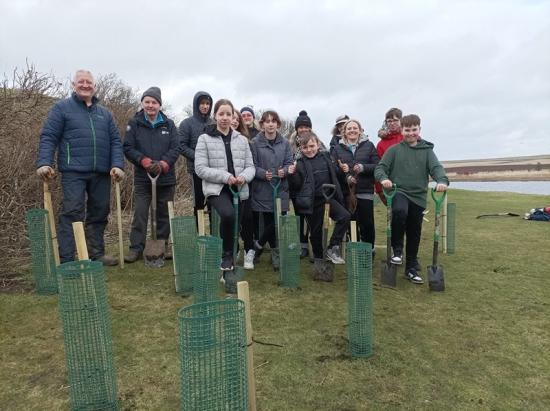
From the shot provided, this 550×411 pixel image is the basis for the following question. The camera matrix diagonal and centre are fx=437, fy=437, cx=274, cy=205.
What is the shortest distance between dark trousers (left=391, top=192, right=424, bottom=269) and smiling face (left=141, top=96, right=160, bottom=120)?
9.36 feet

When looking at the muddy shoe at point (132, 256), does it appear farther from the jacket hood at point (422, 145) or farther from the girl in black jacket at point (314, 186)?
the jacket hood at point (422, 145)

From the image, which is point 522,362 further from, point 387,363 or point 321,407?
point 321,407

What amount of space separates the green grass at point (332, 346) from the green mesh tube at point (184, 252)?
0.16 metres

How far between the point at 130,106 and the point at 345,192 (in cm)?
667

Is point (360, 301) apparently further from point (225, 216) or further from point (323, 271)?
point (225, 216)

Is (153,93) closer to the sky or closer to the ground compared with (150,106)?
closer to the sky

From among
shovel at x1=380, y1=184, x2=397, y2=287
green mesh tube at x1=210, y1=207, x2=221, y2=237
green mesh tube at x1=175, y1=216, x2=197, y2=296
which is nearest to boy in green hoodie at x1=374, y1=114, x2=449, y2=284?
shovel at x1=380, y1=184, x2=397, y2=287

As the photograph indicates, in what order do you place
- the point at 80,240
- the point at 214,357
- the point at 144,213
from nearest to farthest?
the point at 214,357 < the point at 80,240 < the point at 144,213

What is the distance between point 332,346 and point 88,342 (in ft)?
5.37

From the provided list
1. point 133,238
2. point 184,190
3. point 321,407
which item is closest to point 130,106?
point 184,190

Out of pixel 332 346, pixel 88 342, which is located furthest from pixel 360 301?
pixel 88 342

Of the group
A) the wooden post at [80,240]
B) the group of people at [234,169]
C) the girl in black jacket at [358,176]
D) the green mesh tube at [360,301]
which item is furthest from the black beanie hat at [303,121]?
the wooden post at [80,240]

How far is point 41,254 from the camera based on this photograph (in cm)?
399

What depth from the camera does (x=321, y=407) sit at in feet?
7.82
